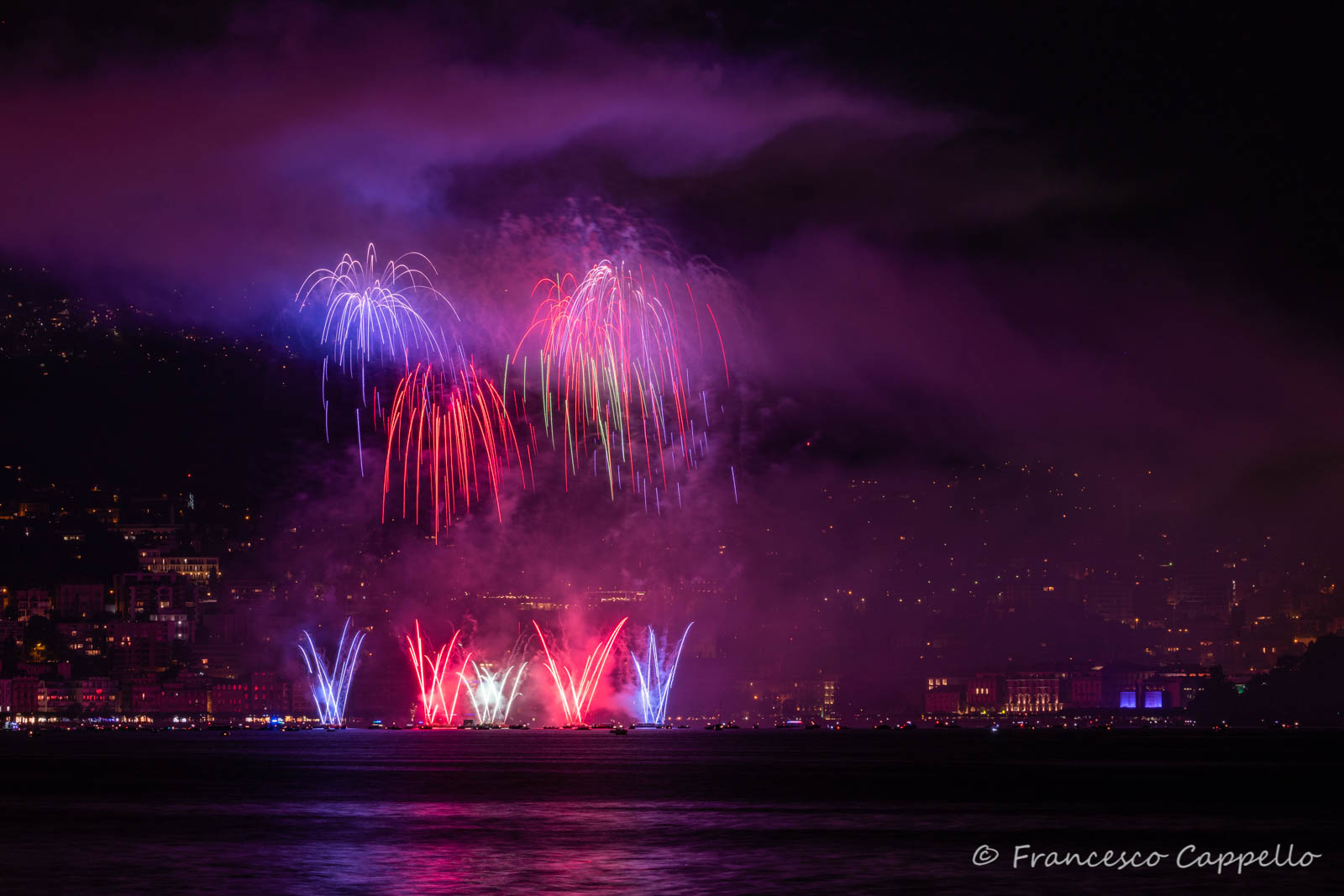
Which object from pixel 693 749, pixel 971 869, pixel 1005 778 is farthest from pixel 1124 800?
pixel 693 749

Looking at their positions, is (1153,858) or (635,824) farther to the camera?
(635,824)

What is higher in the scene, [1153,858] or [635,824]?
[1153,858]

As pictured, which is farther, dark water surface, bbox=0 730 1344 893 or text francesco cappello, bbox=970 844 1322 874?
text francesco cappello, bbox=970 844 1322 874

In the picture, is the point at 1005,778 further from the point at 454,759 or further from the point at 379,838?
the point at 379,838
